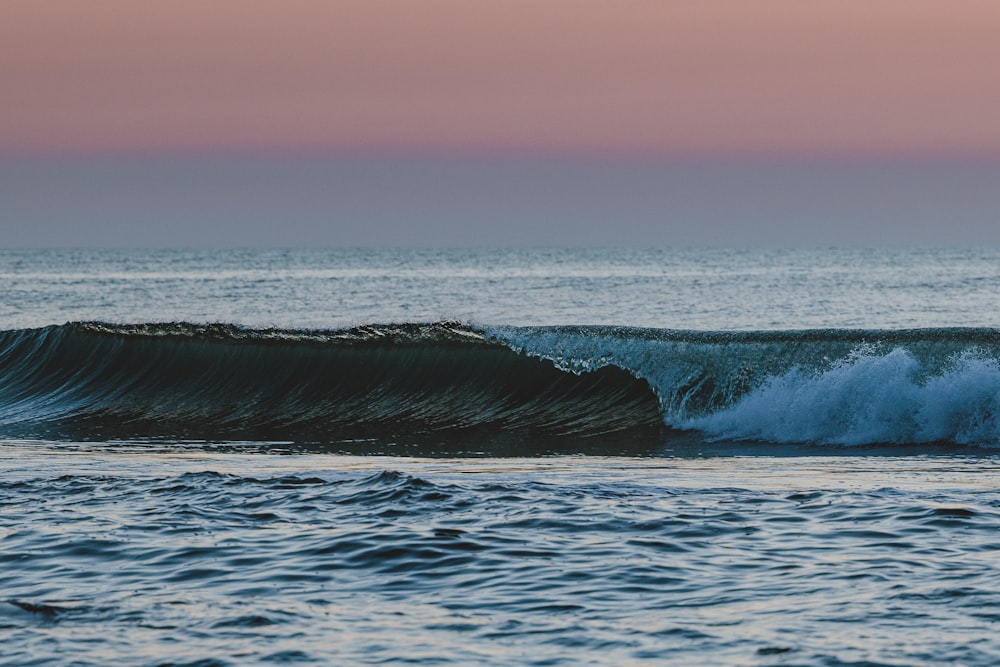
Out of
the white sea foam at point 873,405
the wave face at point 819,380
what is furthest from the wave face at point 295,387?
the white sea foam at point 873,405

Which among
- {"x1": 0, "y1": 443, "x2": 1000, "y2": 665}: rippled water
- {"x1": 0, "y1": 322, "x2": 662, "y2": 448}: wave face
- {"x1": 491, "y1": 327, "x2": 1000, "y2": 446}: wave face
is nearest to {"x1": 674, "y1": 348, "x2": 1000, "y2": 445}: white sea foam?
{"x1": 491, "y1": 327, "x2": 1000, "y2": 446}: wave face

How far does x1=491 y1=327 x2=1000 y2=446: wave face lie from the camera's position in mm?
15859

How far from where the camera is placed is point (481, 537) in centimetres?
902

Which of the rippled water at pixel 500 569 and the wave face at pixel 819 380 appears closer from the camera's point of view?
the rippled water at pixel 500 569

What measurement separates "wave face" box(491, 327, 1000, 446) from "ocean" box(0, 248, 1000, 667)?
0.13 feet

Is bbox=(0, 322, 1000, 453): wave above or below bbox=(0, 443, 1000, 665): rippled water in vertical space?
above

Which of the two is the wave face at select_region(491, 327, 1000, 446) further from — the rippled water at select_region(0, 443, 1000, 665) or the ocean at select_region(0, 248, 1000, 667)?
the rippled water at select_region(0, 443, 1000, 665)

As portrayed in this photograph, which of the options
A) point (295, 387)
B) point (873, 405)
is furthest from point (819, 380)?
point (295, 387)

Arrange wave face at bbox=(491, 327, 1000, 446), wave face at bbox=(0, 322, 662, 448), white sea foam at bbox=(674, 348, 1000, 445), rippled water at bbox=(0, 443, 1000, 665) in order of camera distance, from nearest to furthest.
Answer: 1. rippled water at bbox=(0, 443, 1000, 665)
2. white sea foam at bbox=(674, 348, 1000, 445)
3. wave face at bbox=(491, 327, 1000, 446)
4. wave face at bbox=(0, 322, 662, 448)

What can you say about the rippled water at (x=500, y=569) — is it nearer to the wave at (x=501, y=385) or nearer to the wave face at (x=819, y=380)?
the wave face at (x=819, y=380)

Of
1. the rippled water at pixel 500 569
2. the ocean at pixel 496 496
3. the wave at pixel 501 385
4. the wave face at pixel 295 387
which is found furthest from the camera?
the wave face at pixel 295 387

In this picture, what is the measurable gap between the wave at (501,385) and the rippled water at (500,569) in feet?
13.9

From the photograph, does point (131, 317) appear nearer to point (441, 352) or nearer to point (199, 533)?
point (441, 352)

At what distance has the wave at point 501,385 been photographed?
16.4 meters
